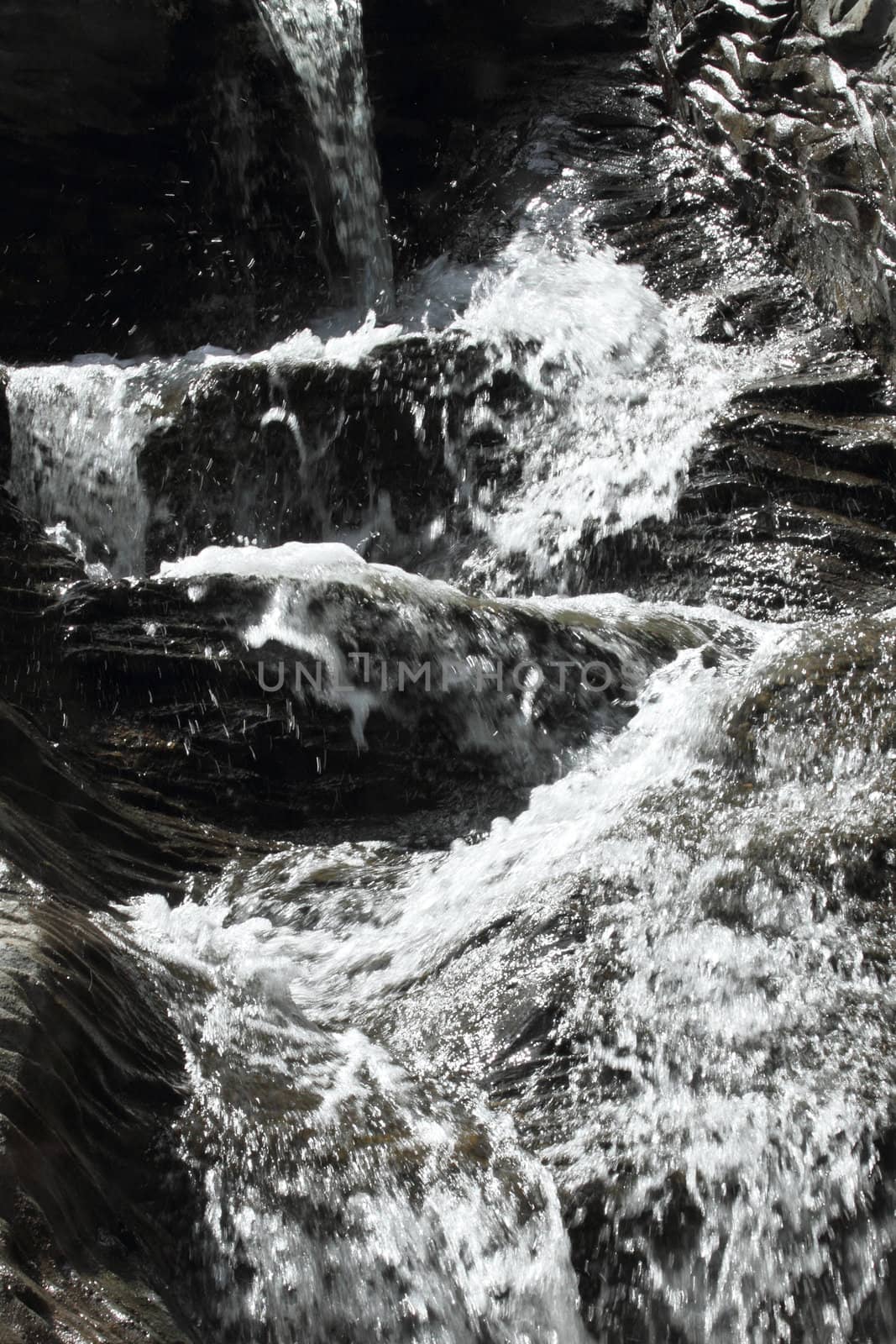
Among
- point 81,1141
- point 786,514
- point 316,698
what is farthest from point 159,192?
point 81,1141

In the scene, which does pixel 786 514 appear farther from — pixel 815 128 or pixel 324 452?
pixel 324 452

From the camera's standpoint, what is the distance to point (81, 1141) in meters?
1.99

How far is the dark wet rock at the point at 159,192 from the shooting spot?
7.96 m

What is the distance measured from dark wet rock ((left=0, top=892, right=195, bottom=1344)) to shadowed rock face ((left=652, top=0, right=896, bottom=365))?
4907mm

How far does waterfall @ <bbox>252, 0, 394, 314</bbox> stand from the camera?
8086 mm

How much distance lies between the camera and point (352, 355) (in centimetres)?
671

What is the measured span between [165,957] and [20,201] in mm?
6832

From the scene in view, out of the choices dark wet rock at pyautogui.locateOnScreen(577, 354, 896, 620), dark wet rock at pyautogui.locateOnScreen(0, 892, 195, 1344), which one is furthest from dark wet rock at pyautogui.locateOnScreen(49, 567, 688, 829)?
dark wet rock at pyautogui.locateOnScreen(0, 892, 195, 1344)

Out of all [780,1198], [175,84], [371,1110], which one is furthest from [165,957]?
[175,84]

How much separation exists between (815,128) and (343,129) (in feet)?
10.7

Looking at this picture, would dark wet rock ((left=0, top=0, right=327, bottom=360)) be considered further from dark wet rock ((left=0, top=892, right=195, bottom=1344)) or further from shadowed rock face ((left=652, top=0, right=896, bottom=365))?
dark wet rock ((left=0, top=892, right=195, bottom=1344))

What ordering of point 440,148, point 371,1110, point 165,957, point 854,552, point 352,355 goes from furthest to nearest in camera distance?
point 440,148 < point 352,355 < point 854,552 < point 165,957 < point 371,1110

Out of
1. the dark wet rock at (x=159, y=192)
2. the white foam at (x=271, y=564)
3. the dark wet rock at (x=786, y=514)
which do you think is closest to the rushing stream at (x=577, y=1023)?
the white foam at (x=271, y=564)

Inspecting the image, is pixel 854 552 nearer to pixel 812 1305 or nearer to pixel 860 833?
pixel 860 833
